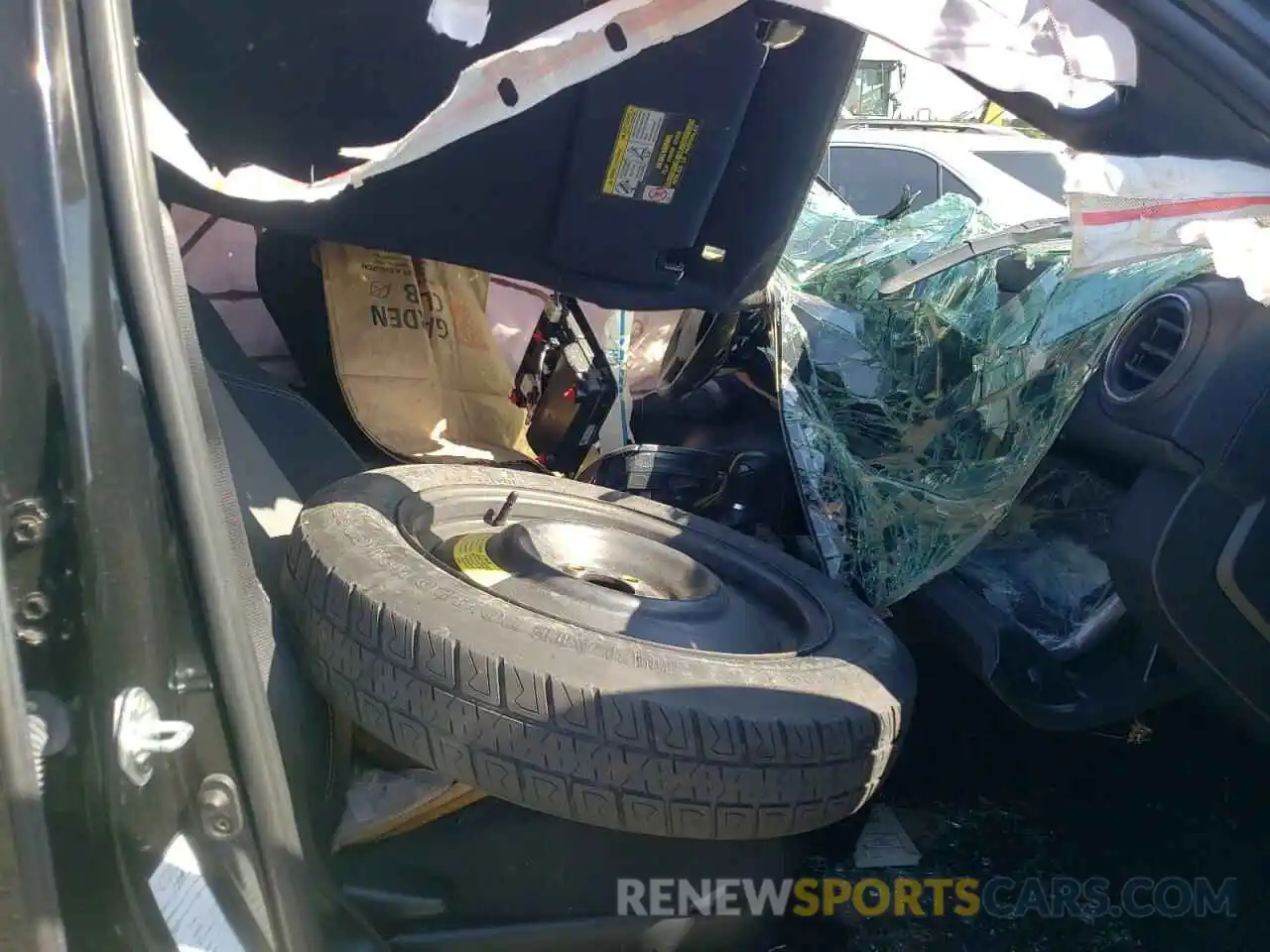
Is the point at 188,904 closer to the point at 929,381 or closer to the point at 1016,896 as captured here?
the point at 1016,896

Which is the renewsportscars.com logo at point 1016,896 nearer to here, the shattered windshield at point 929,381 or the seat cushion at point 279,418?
the shattered windshield at point 929,381

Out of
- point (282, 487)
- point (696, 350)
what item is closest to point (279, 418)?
point (282, 487)

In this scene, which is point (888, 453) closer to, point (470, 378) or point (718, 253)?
point (718, 253)

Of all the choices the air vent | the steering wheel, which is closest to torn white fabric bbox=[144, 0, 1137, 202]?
the air vent

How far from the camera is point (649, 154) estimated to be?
5.99 ft

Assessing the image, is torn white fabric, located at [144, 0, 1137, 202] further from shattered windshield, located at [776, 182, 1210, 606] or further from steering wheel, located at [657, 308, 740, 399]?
steering wheel, located at [657, 308, 740, 399]

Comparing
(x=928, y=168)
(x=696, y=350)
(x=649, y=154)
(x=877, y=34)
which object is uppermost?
(x=877, y=34)

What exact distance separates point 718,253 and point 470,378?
0.72 metres

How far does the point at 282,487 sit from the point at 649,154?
86cm

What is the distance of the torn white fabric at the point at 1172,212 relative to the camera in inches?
39.9

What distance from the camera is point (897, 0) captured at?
1002 millimetres

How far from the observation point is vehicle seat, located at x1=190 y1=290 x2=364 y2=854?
130 centimetres

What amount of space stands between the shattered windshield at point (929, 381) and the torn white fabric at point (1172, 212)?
1.93 ft

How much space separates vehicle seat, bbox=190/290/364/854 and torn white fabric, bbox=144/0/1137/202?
0.49m
